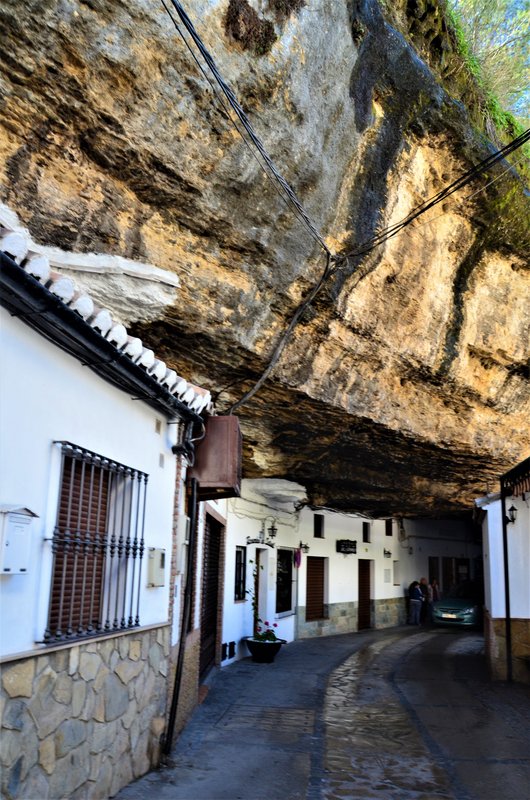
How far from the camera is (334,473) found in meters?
13.9

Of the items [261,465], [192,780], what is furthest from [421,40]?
[192,780]

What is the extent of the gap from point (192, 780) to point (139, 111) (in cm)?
586

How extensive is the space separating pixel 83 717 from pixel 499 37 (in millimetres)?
13649

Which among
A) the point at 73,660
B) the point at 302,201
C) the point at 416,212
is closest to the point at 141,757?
the point at 73,660

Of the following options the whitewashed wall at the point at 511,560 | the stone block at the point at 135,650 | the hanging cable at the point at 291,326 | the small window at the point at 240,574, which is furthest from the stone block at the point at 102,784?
the whitewashed wall at the point at 511,560

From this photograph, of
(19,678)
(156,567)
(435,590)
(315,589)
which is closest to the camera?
(19,678)

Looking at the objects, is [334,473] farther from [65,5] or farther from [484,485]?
[65,5]

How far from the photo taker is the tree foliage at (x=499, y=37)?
12.2m

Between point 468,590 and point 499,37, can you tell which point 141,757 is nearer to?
point 499,37

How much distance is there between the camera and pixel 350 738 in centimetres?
718

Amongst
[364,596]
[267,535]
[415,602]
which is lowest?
[415,602]

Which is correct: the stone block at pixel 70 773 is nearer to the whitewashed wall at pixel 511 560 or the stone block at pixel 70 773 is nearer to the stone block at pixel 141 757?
the stone block at pixel 141 757

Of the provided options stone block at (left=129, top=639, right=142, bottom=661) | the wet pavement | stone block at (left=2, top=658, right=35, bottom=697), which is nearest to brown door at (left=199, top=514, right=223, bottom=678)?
the wet pavement

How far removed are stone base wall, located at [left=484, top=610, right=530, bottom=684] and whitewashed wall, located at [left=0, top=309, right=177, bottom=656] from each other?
8734 mm
